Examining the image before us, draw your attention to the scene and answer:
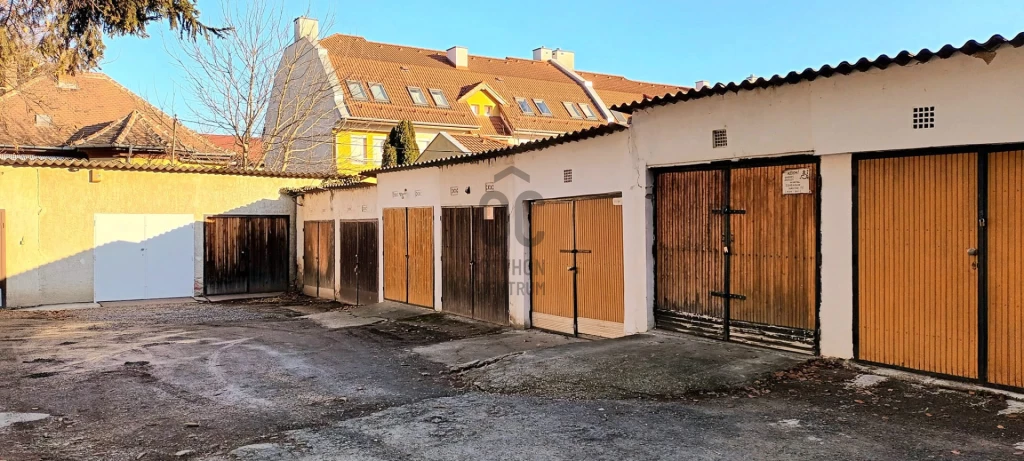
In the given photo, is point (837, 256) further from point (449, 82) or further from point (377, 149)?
point (449, 82)

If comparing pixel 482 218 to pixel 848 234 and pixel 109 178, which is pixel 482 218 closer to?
pixel 848 234

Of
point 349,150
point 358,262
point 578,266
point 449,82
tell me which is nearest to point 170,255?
point 358,262

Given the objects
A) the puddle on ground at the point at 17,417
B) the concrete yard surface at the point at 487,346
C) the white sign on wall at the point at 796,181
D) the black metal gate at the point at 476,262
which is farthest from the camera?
the black metal gate at the point at 476,262

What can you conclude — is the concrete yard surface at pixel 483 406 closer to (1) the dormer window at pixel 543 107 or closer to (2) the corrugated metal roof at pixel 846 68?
(2) the corrugated metal roof at pixel 846 68

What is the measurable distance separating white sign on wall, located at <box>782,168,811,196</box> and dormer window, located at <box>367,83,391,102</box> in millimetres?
23316

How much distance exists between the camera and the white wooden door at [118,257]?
52.9ft

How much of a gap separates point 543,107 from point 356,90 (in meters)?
9.09

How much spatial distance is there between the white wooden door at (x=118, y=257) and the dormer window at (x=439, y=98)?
15157 millimetres

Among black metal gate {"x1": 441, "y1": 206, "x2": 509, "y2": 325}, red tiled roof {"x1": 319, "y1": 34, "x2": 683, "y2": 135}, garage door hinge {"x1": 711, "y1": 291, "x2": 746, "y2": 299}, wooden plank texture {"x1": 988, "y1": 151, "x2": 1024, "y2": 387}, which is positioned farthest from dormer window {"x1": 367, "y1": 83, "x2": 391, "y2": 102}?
wooden plank texture {"x1": 988, "y1": 151, "x2": 1024, "y2": 387}

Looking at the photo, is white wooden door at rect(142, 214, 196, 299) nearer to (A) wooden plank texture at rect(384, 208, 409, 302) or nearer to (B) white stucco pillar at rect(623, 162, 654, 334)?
(A) wooden plank texture at rect(384, 208, 409, 302)

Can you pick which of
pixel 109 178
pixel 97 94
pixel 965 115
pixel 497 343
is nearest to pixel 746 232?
pixel 965 115

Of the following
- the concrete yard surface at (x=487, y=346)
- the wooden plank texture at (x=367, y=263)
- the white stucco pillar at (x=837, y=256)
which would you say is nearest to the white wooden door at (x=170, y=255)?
the wooden plank texture at (x=367, y=263)

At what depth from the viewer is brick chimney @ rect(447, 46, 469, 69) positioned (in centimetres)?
3344

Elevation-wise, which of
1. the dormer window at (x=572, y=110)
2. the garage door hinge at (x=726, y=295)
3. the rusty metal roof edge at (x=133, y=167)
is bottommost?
the garage door hinge at (x=726, y=295)
